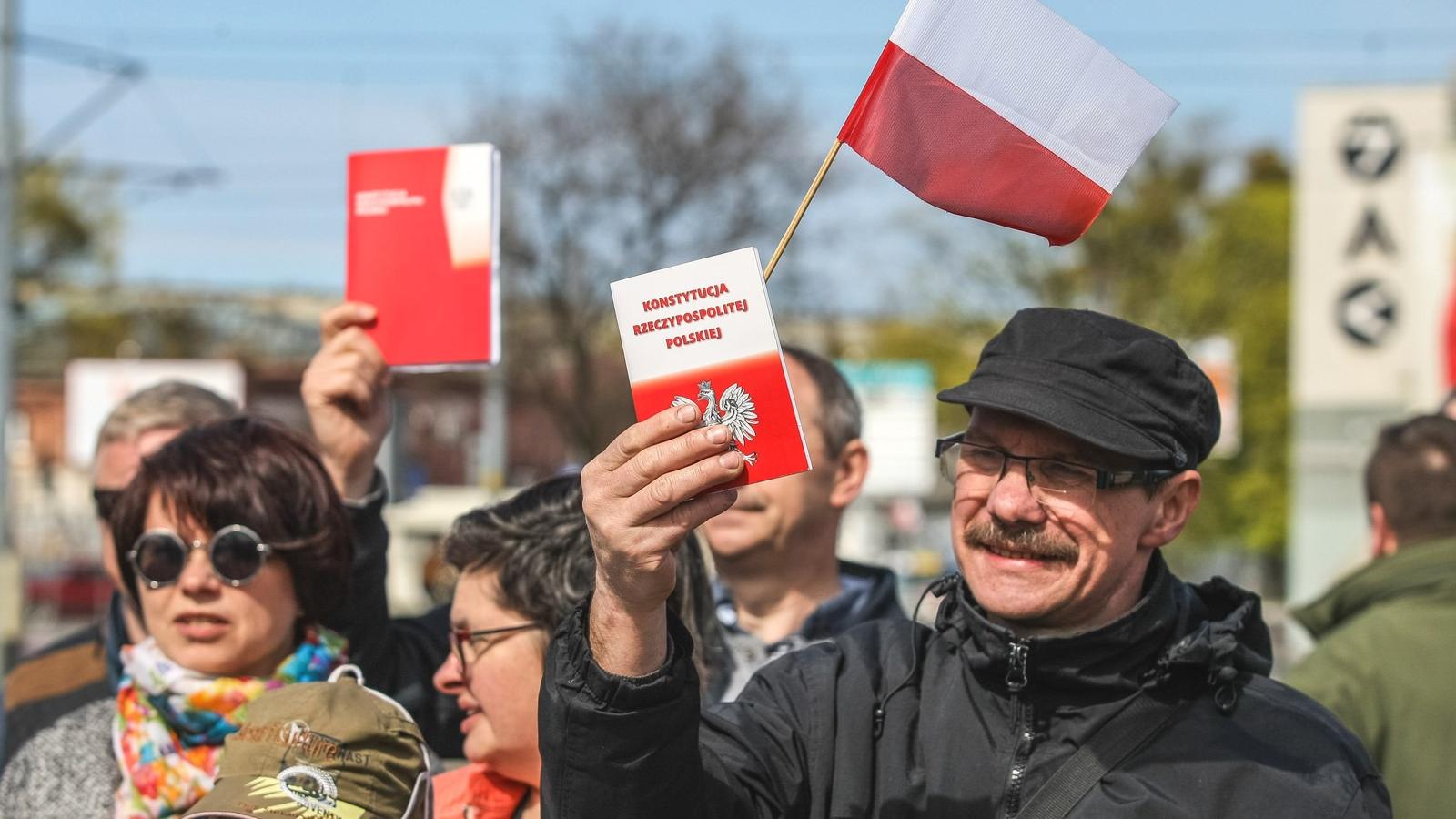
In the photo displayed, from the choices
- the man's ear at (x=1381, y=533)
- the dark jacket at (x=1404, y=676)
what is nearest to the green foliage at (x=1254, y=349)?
the man's ear at (x=1381, y=533)

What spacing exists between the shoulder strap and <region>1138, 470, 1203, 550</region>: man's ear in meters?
0.28

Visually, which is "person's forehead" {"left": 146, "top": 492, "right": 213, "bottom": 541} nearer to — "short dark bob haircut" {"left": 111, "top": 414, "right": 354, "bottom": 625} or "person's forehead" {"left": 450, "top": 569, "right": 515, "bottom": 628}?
"short dark bob haircut" {"left": 111, "top": 414, "right": 354, "bottom": 625}

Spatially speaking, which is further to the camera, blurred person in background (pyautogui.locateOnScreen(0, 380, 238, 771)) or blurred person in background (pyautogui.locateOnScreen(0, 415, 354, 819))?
blurred person in background (pyautogui.locateOnScreen(0, 380, 238, 771))

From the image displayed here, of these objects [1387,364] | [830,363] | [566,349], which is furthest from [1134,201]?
[830,363]

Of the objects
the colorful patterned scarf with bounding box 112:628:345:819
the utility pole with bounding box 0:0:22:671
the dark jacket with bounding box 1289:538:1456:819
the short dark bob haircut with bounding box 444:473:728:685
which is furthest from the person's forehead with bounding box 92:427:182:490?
the utility pole with bounding box 0:0:22:671

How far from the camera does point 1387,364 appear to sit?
60.2ft

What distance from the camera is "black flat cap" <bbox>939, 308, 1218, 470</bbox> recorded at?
A: 8.45ft

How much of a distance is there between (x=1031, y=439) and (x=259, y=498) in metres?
1.45

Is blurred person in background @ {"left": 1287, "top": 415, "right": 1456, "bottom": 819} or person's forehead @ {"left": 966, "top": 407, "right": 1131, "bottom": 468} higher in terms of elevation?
person's forehead @ {"left": 966, "top": 407, "right": 1131, "bottom": 468}

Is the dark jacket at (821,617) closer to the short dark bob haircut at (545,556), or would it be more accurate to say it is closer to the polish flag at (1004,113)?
the short dark bob haircut at (545,556)

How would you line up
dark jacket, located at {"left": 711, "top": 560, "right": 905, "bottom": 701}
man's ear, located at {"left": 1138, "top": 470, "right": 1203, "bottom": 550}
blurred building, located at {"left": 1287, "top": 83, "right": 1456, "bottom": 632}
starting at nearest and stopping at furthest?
man's ear, located at {"left": 1138, "top": 470, "right": 1203, "bottom": 550} → dark jacket, located at {"left": 711, "top": 560, "right": 905, "bottom": 701} → blurred building, located at {"left": 1287, "top": 83, "right": 1456, "bottom": 632}

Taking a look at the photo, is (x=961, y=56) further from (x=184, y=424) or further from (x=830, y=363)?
(x=184, y=424)

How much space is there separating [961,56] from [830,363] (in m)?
1.76

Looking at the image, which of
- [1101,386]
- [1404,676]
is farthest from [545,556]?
[1404,676]
